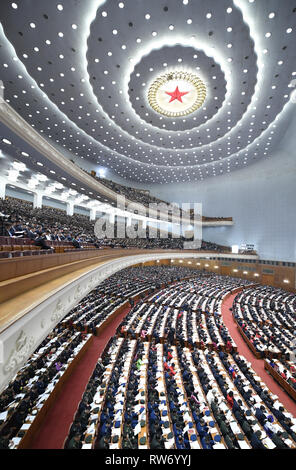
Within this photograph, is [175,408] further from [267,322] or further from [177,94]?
[177,94]

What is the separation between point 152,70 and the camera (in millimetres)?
11070

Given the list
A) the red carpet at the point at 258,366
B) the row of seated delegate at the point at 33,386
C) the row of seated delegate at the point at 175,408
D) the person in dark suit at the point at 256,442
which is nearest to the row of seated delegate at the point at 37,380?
the row of seated delegate at the point at 33,386

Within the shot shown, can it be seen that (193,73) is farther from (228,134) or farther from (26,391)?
(26,391)

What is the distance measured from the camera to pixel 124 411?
191 inches

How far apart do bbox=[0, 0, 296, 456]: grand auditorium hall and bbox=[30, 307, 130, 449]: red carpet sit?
0.09ft

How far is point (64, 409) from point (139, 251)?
1107 cm

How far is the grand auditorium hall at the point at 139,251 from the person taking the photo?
165 inches

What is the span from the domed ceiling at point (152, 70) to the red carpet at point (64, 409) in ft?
44.5

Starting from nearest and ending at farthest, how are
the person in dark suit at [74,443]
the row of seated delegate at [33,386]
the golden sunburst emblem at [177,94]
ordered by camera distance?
1. the person in dark suit at [74,443]
2. the row of seated delegate at [33,386]
3. the golden sunburst emblem at [177,94]

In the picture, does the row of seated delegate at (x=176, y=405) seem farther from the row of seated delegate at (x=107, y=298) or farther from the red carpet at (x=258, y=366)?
the row of seated delegate at (x=107, y=298)

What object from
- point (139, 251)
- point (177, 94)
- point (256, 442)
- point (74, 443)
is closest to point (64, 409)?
point (74, 443)

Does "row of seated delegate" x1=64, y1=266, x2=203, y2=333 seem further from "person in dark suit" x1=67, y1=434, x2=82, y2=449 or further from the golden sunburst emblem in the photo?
→ the golden sunburst emblem

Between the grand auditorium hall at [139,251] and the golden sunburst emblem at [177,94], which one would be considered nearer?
the grand auditorium hall at [139,251]

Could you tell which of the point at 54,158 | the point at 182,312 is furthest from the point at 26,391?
the point at 54,158
